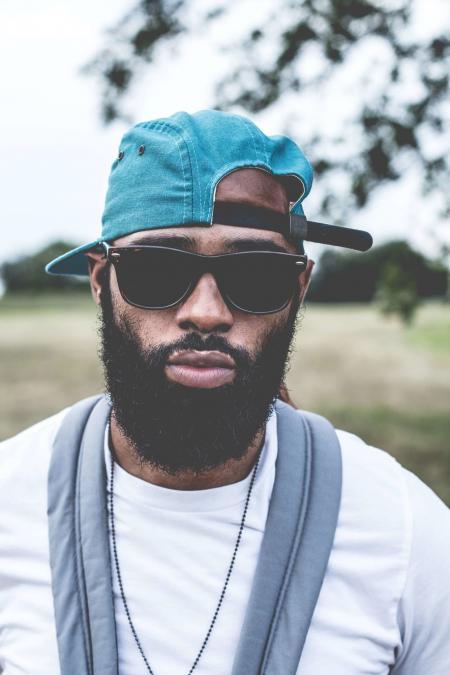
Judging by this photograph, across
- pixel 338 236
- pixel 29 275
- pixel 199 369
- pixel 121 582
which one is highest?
pixel 29 275

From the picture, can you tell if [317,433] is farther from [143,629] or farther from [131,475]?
[143,629]

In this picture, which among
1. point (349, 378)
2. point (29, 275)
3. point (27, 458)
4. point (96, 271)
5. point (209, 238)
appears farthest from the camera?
point (29, 275)

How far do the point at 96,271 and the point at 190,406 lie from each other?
0.56 metres

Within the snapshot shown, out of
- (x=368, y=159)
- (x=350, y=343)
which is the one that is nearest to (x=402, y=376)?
(x=350, y=343)

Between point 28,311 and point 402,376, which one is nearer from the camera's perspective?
point 402,376

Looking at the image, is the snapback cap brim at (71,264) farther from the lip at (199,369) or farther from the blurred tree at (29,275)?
the blurred tree at (29,275)

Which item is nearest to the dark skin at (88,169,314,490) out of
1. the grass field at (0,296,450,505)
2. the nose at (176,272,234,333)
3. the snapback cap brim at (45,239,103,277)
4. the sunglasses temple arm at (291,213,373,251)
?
the nose at (176,272,234,333)

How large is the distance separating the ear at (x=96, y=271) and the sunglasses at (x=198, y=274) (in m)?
0.18

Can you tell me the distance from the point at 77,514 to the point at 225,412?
0.48m

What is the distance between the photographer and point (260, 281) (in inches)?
71.2

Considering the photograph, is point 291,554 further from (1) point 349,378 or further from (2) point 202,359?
(1) point 349,378

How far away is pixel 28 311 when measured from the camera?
49.5m

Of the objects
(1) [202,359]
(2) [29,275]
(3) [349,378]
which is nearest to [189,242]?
(1) [202,359]

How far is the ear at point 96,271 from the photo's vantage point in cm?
206
